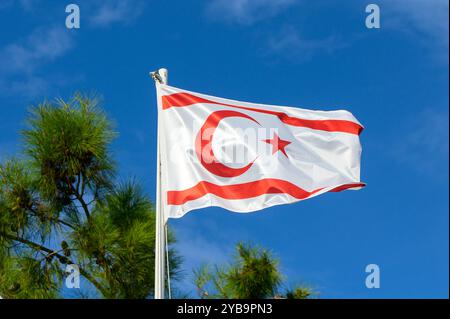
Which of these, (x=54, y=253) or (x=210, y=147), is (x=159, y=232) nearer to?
(x=210, y=147)

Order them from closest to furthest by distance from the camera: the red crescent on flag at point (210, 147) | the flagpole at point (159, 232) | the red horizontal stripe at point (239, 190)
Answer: the flagpole at point (159, 232), the red horizontal stripe at point (239, 190), the red crescent on flag at point (210, 147)

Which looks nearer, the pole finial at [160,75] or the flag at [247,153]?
the flag at [247,153]

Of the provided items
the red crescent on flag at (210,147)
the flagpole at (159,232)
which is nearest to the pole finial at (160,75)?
the flagpole at (159,232)

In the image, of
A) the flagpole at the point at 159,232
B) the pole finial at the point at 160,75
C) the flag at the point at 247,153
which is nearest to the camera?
the flagpole at the point at 159,232

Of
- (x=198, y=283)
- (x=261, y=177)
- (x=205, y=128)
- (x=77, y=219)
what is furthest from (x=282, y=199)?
(x=77, y=219)

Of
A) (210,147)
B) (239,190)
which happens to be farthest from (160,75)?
(239,190)

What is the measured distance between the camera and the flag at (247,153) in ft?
26.2

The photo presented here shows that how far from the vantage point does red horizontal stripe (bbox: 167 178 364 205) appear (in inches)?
310

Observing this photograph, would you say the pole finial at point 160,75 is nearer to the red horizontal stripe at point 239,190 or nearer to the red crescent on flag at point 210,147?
the red crescent on flag at point 210,147

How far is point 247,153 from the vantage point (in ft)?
27.7

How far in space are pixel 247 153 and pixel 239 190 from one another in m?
0.48

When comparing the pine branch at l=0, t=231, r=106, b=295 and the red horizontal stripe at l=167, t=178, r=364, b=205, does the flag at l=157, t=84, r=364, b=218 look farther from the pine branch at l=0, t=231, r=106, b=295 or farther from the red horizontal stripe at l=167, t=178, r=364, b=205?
the pine branch at l=0, t=231, r=106, b=295

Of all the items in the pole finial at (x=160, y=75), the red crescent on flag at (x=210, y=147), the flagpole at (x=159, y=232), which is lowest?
the flagpole at (x=159, y=232)
